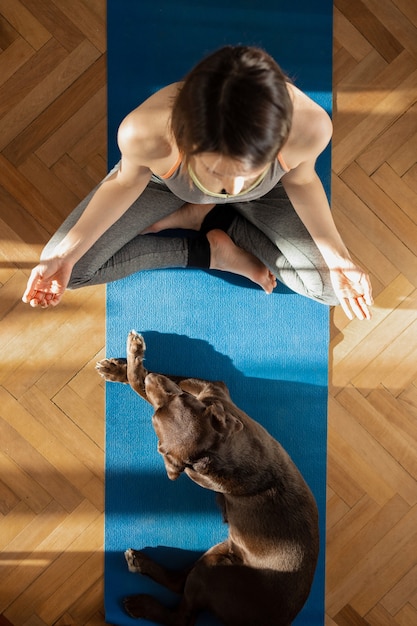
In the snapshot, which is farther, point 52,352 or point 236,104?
point 52,352

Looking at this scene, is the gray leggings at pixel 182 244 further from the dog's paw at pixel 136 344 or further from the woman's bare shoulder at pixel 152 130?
the woman's bare shoulder at pixel 152 130

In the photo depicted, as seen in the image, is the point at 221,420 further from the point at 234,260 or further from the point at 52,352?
the point at 52,352

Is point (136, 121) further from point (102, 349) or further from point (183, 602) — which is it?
point (183, 602)

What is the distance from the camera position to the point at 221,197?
1.62 m

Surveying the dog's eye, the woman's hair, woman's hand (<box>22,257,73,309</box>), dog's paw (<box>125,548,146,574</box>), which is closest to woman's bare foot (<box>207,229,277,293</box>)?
woman's hand (<box>22,257,73,309</box>)

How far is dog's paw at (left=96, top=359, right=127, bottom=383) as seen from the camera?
2.25 metres

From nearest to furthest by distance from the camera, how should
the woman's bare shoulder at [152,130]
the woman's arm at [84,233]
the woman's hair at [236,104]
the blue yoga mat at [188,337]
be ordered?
the woman's hair at [236,104]
the woman's bare shoulder at [152,130]
the woman's arm at [84,233]
the blue yoga mat at [188,337]

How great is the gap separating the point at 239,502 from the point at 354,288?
806 millimetres

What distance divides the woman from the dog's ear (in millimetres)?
538

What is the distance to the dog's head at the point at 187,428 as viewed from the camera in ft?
5.57

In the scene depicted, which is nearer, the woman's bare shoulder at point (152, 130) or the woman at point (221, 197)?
the woman at point (221, 197)

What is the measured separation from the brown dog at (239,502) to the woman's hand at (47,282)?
41 centimetres

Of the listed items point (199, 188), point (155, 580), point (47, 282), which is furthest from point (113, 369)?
point (199, 188)

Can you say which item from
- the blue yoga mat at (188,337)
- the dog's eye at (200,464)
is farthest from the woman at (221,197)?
the dog's eye at (200,464)
